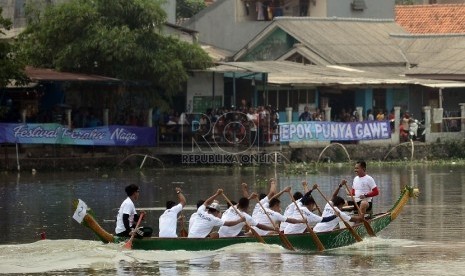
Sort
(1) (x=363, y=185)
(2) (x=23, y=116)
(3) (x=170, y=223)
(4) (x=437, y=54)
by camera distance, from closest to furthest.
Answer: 1. (3) (x=170, y=223)
2. (1) (x=363, y=185)
3. (2) (x=23, y=116)
4. (4) (x=437, y=54)

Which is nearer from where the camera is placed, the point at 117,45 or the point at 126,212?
the point at 126,212

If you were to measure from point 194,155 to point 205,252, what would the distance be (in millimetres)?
22892

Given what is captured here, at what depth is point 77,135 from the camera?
4588 cm

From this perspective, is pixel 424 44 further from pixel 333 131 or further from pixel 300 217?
A: pixel 300 217

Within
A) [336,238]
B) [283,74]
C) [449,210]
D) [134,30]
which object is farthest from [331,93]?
[336,238]

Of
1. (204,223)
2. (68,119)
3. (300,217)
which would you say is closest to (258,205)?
(300,217)

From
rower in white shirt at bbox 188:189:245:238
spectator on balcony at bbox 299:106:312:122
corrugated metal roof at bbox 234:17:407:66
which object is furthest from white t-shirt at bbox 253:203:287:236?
corrugated metal roof at bbox 234:17:407:66

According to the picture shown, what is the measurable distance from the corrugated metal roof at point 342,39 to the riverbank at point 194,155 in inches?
304

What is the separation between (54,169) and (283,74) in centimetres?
1135

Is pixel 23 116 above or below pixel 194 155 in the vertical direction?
above

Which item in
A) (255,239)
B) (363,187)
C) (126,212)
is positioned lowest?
(255,239)

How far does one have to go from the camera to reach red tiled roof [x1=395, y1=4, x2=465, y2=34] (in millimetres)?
67750

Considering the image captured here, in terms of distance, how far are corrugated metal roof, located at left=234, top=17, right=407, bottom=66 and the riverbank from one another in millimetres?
7721

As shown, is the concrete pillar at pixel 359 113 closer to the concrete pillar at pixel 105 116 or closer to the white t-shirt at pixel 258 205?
the concrete pillar at pixel 105 116
